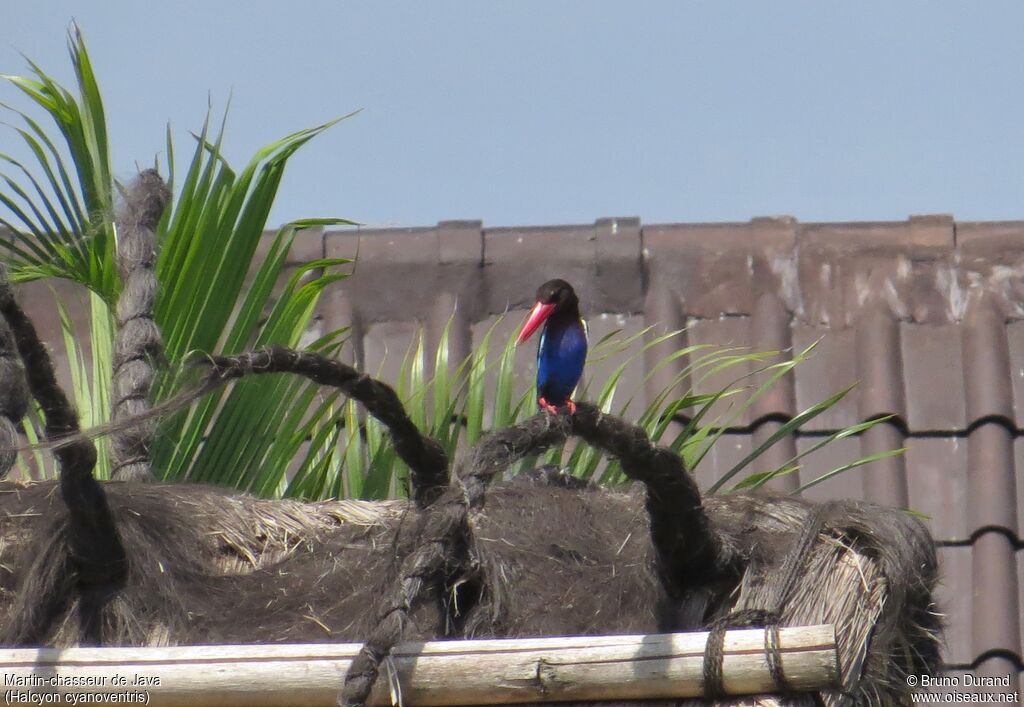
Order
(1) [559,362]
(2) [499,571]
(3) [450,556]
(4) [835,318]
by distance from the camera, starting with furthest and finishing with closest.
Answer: (4) [835,318] < (1) [559,362] < (2) [499,571] < (3) [450,556]

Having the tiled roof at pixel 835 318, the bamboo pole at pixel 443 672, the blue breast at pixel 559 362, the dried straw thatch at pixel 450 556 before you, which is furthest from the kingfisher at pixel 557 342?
the bamboo pole at pixel 443 672

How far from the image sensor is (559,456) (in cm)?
366

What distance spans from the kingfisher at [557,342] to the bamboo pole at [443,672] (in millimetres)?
1295

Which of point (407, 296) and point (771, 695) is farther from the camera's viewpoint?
point (407, 296)

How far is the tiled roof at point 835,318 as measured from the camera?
4113mm

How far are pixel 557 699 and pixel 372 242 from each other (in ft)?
9.35

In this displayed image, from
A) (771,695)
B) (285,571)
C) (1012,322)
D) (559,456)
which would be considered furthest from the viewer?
(1012,322)

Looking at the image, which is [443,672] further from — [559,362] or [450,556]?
[559,362]

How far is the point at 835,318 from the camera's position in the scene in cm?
474

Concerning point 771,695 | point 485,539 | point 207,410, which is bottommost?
point 771,695

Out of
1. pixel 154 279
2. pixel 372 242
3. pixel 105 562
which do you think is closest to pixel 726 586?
pixel 105 562

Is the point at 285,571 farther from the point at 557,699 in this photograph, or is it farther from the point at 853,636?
the point at 853,636

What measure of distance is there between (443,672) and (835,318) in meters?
2.64

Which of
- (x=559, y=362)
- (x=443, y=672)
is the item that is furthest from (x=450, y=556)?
(x=559, y=362)
